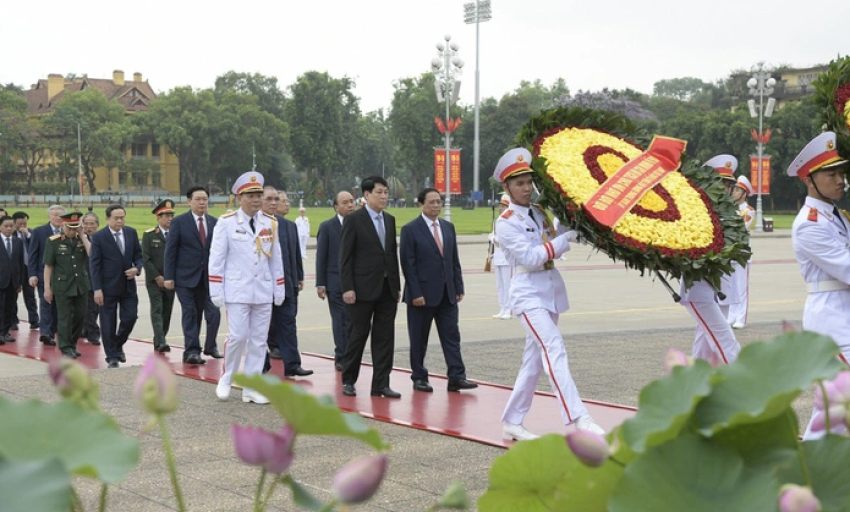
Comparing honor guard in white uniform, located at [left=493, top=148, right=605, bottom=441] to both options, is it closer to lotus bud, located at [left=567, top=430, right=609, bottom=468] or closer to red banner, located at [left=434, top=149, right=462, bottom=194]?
lotus bud, located at [left=567, top=430, right=609, bottom=468]

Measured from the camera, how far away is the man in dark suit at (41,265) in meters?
13.5

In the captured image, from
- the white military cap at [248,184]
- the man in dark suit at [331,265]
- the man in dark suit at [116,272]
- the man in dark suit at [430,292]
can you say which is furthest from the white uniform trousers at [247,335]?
the man in dark suit at [116,272]

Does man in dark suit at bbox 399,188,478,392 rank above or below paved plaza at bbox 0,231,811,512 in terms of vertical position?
above

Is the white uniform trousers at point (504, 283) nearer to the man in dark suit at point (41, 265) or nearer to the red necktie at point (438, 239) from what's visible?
the red necktie at point (438, 239)

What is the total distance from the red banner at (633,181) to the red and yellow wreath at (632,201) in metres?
0.01

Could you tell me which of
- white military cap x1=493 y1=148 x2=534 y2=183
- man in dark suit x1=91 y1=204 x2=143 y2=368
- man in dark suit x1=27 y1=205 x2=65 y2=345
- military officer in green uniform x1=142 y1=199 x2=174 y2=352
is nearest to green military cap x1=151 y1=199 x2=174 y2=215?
military officer in green uniform x1=142 y1=199 x2=174 y2=352

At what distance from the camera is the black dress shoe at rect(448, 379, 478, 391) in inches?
380

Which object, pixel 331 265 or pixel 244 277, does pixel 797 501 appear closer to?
pixel 244 277

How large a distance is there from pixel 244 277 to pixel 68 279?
3848mm

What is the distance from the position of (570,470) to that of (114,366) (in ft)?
34.9

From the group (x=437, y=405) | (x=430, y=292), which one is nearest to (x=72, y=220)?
(x=430, y=292)

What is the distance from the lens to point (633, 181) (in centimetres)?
655

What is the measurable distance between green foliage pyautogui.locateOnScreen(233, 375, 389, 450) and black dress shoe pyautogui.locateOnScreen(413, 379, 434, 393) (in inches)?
336

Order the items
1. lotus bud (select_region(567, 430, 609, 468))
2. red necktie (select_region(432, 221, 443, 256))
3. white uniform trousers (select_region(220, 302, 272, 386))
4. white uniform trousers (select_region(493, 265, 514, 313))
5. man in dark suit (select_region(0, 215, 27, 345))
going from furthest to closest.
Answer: white uniform trousers (select_region(493, 265, 514, 313)), man in dark suit (select_region(0, 215, 27, 345)), red necktie (select_region(432, 221, 443, 256)), white uniform trousers (select_region(220, 302, 272, 386)), lotus bud (select_region(567, 430, 609, 468))
